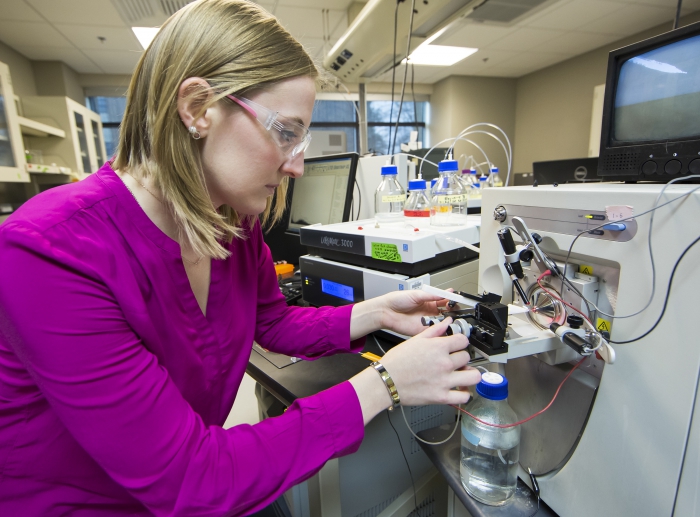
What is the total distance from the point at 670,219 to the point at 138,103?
77 cm

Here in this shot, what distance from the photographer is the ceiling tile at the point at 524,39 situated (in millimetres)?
4051

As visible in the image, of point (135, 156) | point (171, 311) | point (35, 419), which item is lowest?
point (35, 419)

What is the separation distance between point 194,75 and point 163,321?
40 centimetres

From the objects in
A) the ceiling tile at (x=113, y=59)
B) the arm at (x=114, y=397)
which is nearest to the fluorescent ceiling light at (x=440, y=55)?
the ceiling tile at (x=113, y=59)

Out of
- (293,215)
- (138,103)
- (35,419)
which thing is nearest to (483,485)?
(35,419)

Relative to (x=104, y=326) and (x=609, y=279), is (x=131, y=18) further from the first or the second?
(x=609, y=279)

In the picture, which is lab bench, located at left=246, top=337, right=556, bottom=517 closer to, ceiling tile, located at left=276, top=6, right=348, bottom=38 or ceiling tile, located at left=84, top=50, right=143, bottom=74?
ceiling tile, located at left=276, top=6, right=348, bottom=38

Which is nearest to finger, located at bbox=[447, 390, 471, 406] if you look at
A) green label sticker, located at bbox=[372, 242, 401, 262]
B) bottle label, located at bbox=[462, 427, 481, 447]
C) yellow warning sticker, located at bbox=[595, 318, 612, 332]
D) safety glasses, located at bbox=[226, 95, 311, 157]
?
bottle label, located at bbox=[462, 427, 481, 447]

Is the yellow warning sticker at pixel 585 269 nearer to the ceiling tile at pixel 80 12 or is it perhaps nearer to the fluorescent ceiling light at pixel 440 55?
the ceiling tile at pixel 80 12

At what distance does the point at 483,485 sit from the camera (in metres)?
0.62

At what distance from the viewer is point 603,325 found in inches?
19.9

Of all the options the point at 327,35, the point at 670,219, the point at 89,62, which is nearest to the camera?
the point at 670,219

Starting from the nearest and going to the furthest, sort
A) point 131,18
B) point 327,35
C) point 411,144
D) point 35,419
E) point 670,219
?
point 670,219 → point 35,419 → point 411,144 → point 131,18 → point 327,35

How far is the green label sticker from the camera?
88cm
